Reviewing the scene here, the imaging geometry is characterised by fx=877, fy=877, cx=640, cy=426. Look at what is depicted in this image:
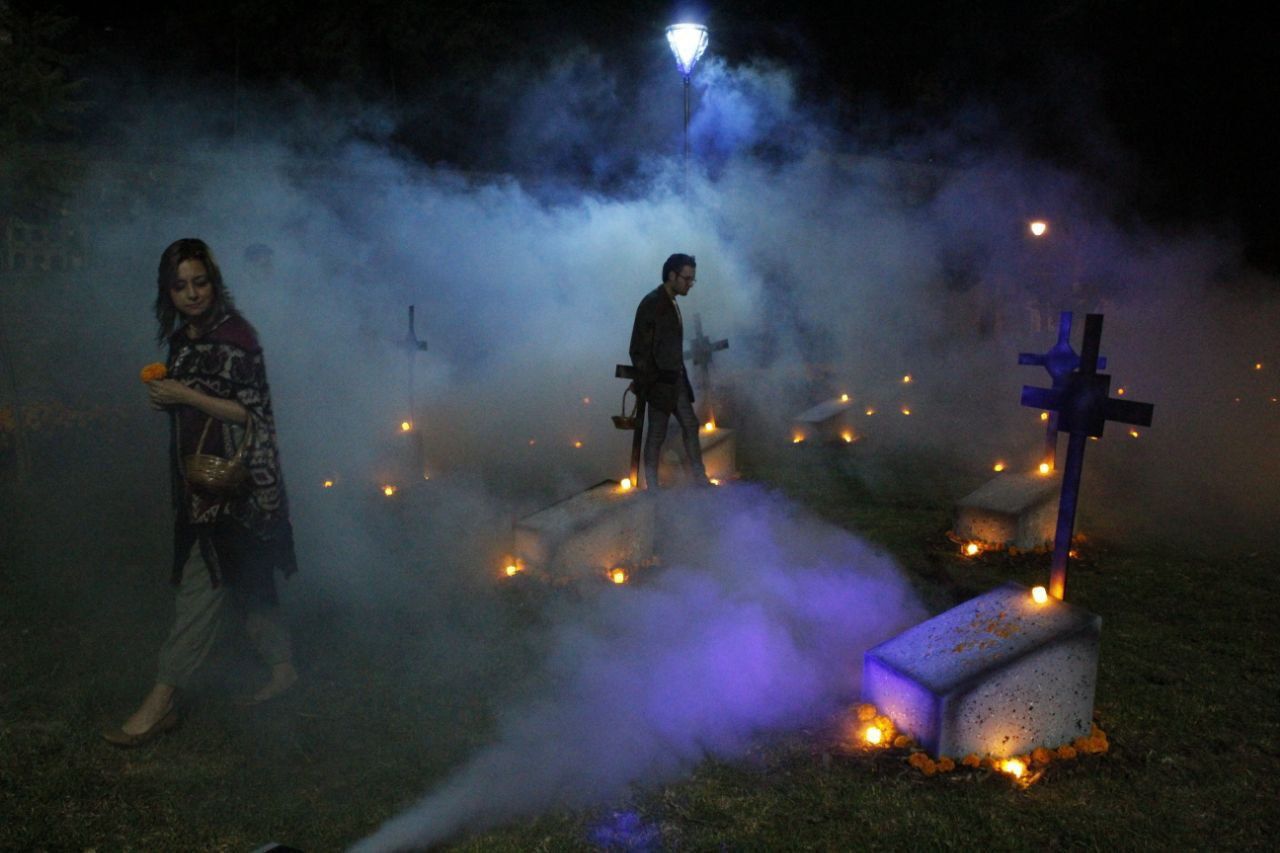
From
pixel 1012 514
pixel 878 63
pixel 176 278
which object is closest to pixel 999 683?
pixel 1012 514

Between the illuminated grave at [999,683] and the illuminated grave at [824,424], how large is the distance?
6352mm

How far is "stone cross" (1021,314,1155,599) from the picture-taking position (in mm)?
4098

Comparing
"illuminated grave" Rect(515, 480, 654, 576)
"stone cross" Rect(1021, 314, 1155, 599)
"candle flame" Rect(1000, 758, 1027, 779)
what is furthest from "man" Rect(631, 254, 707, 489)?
"candle flame" Rect(1000, 758, 1027, 779)

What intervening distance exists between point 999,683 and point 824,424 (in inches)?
269

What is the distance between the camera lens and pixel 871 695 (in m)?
4.22

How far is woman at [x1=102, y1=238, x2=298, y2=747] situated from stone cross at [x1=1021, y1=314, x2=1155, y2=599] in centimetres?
363

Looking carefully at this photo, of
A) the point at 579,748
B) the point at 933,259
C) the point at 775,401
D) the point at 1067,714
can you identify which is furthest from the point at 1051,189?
the point at 579,748

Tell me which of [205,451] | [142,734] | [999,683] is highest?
[205,451]

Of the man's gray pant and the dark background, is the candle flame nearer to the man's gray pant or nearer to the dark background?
the man's gray pant

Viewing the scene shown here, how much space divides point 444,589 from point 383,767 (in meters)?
2.10

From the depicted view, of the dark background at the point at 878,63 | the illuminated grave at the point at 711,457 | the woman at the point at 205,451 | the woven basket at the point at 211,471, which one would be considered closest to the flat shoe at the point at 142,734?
the woman at the point at 205,451

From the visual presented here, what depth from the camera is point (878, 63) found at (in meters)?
18.9

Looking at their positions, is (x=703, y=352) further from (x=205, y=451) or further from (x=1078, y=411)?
(x=205, y=451)

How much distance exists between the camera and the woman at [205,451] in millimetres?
3955
